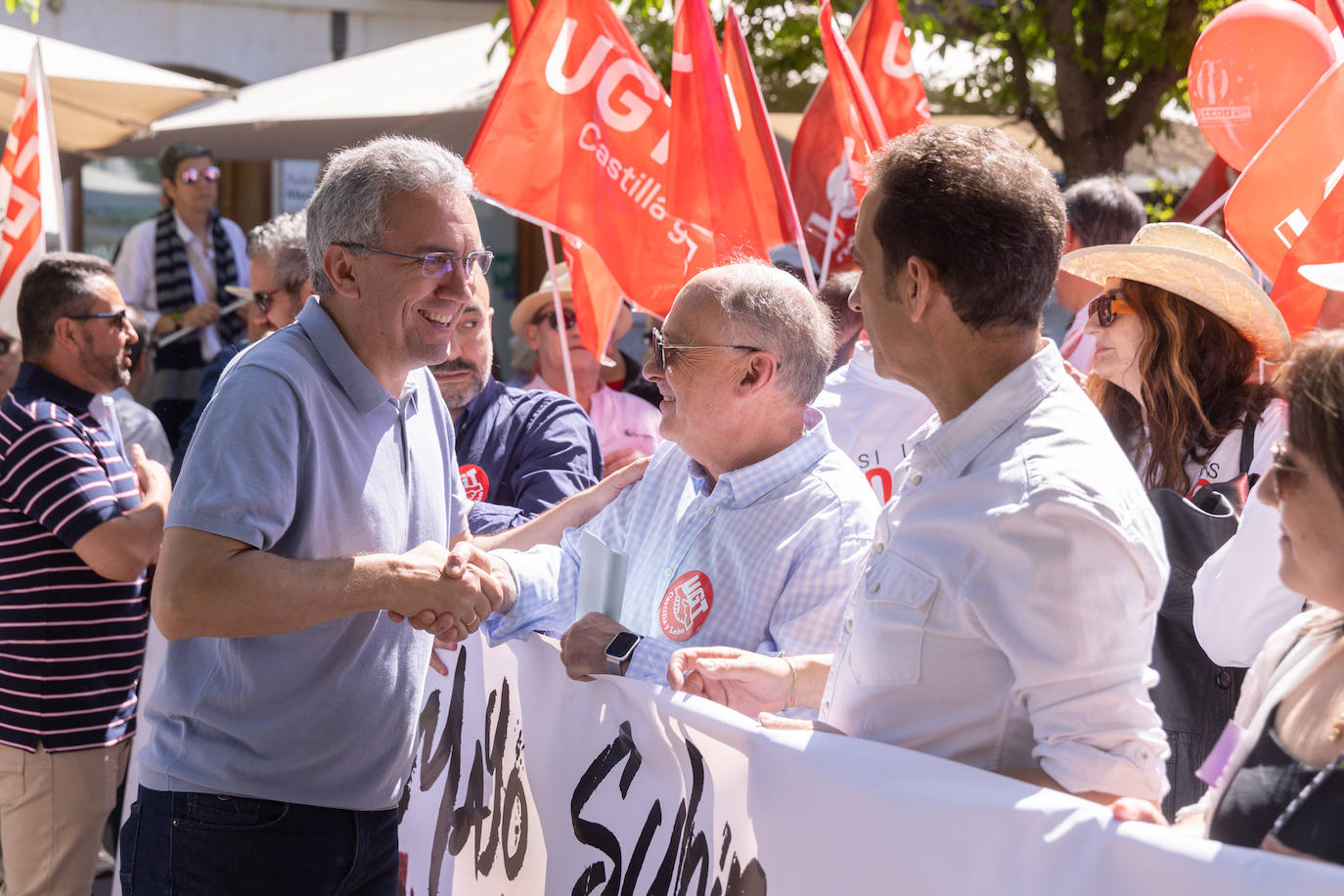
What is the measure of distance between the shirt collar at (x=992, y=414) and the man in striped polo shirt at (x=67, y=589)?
2867 mm

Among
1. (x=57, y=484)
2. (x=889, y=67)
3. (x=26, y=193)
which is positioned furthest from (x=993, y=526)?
(x=26, y=193)

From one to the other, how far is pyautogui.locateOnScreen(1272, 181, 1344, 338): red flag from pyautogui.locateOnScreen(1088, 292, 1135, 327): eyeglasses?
569 mm

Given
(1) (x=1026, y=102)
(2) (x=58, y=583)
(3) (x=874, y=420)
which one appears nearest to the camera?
(2) (x=58, y=583)

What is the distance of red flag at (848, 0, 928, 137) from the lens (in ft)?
20.5

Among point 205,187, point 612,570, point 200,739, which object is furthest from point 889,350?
point 205,187

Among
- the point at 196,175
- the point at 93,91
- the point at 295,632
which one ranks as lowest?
the point at 196,175

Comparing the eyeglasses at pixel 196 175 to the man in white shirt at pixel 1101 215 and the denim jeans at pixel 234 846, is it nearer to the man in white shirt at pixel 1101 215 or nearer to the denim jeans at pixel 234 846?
the man in white shirt at pixel 1101 215

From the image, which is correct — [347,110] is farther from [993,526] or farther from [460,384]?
[993,526]

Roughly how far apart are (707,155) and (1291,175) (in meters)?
A: 2.00

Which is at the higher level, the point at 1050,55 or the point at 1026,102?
the point at 1050,55

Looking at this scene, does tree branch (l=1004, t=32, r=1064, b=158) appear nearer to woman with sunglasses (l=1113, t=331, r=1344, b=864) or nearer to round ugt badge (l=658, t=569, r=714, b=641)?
round ugt badge (l=658, t=569, r=714, b=641)

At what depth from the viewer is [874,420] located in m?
4.65

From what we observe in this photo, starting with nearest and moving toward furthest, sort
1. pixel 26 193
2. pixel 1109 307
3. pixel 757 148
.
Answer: pixel 1109 307, pixel 757 148, pixel 26 193

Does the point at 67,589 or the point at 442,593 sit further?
the point at 67,589
